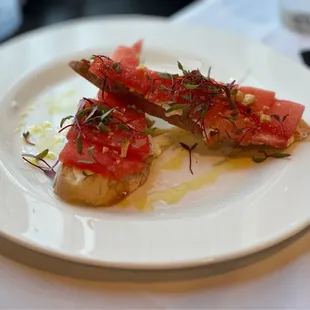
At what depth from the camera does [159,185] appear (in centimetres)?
105

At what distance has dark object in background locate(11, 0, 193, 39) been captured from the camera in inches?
84.2

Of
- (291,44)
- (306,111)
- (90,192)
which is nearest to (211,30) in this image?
(291,44)

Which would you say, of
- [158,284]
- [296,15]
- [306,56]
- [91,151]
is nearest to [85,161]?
[91,151]

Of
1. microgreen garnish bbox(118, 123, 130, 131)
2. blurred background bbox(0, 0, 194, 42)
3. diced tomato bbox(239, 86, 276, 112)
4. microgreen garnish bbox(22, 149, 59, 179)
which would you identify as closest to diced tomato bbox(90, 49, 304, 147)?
diced tomato bbox(239, 86, 276, 112)

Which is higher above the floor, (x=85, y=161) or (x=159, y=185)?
(x=85, y=161)

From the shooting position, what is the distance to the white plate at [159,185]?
33.1 inches

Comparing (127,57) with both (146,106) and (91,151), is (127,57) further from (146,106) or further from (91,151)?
(91,151)

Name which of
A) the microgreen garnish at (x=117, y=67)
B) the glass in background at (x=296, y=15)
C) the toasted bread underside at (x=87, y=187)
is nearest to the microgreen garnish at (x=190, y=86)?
the microgreen garnish at (x=117, y=67)

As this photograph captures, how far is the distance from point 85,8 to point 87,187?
4.82 ft

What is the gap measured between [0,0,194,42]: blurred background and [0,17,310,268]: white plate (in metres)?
0.56

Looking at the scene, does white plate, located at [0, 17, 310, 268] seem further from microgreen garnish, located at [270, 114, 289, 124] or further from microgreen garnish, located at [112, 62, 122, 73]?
microgreen garnish, located at [112, 62, 122, 73]

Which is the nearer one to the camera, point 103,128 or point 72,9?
point 103,128

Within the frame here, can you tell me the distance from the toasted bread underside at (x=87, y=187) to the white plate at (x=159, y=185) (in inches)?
0.7

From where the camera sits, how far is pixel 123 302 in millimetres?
830
